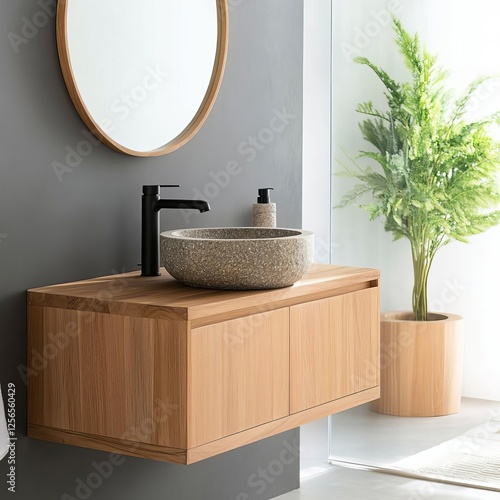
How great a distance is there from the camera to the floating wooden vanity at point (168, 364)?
2.18 meters

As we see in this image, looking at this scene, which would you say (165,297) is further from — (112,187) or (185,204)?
(112,187)

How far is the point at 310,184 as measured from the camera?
3.86m

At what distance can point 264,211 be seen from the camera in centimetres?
295

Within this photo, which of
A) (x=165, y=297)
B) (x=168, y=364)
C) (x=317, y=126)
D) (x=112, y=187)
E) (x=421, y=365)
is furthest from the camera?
(x=317, y=126)

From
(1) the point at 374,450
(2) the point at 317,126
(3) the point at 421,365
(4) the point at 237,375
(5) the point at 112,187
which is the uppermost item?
(2) the point at 317,126

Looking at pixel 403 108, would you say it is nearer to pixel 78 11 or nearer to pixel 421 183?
pixel 421 183

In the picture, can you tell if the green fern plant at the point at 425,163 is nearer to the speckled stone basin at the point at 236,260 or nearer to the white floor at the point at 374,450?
the white floor at the point at 374,450

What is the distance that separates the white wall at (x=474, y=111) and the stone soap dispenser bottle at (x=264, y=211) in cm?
71

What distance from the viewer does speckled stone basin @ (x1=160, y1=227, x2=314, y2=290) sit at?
2.32 m

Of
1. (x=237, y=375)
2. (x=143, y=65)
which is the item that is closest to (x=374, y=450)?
(x=237, y=375)

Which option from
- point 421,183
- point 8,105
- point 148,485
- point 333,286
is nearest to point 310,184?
point 421,183

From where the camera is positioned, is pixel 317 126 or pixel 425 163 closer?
pixel 425 163

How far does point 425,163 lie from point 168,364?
1.58 m

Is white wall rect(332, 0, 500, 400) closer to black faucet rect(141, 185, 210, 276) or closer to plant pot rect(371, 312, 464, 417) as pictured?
plant pot rect(371, 312, 464, 417)
